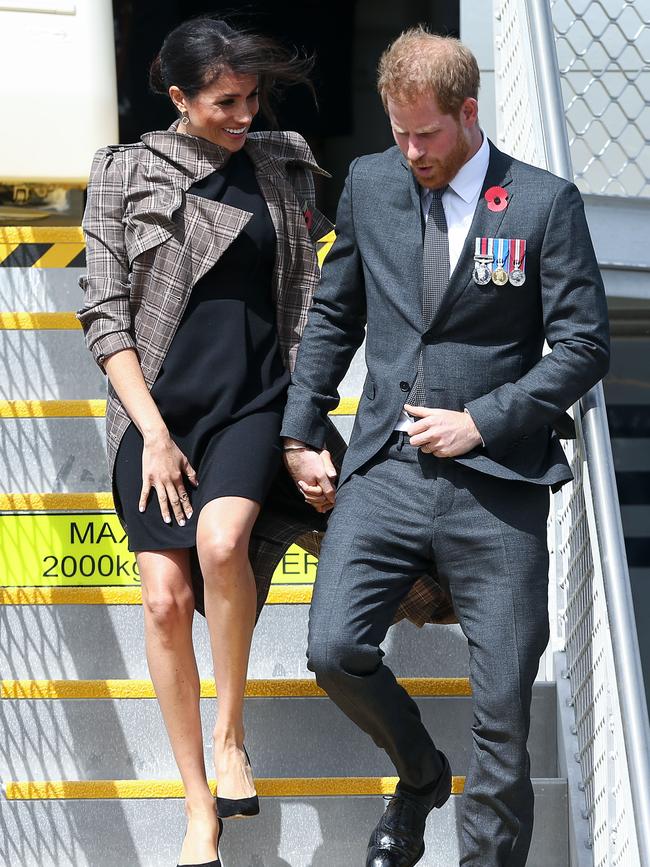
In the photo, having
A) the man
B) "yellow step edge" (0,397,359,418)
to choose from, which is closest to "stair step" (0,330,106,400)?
"yellow step edge" (0,397,359,418)

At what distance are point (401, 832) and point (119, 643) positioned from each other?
2.80 ft

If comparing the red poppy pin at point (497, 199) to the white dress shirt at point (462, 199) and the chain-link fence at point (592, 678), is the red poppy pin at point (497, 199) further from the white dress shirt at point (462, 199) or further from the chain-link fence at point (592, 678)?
the chain-link fence at point (592, 678)

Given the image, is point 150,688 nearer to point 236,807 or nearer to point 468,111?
point 236,807

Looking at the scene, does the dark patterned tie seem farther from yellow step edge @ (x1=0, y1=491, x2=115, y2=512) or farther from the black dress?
yellow step edge @ (x1=0, y1=491, x2=115, y2=512)

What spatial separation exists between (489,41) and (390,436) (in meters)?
3.59

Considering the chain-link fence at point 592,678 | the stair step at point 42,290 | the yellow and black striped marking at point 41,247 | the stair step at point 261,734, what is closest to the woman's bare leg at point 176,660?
the stair step at point 261,734

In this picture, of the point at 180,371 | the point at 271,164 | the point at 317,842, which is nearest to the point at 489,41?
the point at 271,164

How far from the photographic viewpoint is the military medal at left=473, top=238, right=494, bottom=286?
7.18 feet

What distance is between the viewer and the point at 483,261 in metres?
2.19

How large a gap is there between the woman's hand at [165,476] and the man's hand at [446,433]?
463 mm

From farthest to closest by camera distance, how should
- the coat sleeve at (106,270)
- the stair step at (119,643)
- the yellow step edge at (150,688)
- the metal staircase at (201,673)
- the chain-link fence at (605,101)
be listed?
the chain-link fence at (605,101)
the stair step at (119,643)
the yellow step edge at (150,688)
the metal staircase at (201,673)
the coat sleeve at (106,270)

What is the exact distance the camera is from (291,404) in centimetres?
240

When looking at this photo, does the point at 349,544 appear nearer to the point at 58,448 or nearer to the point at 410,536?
the point at 410,536

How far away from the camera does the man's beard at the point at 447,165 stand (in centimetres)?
218
